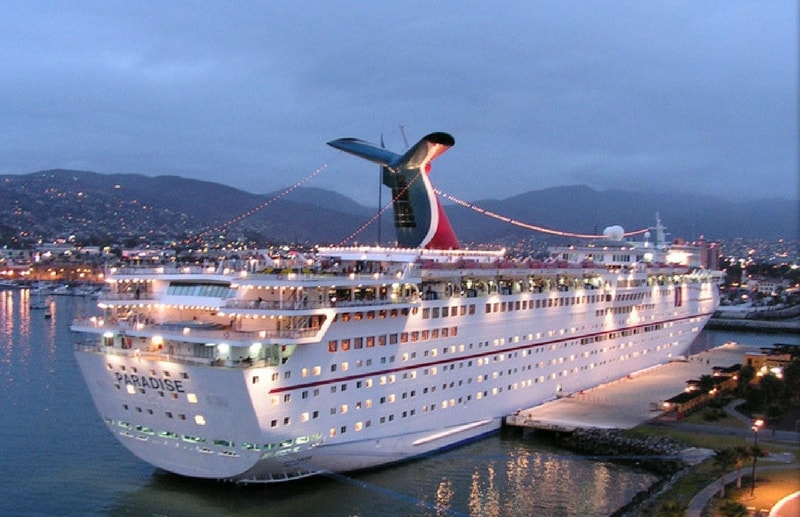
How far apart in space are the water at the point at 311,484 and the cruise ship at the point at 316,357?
592 mm

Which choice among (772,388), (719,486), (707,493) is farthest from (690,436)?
(707,493)

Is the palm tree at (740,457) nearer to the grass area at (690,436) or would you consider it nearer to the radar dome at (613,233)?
the grass area at (690,436)

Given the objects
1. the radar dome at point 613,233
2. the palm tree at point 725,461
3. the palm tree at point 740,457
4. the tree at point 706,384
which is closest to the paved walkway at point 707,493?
the palm tree at point 725,461

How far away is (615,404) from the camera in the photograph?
91.8ft

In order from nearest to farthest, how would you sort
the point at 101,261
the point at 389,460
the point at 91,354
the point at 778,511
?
the point at 778,511 → the point at 91,354 → the point at 389,460 → the point at 101,261

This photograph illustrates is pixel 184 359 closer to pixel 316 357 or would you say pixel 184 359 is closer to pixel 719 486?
pixel 316 357

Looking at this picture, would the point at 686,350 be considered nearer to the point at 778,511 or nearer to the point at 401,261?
the point at 401,261

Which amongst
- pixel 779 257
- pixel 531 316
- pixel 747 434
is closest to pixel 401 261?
pixel 531 316

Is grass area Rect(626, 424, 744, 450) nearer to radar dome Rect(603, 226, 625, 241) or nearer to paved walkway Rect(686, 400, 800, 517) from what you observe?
paved walkway Rect(686, 400, 800, 517)

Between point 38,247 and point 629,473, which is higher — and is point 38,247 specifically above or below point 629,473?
above

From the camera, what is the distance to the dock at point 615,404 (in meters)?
25.1

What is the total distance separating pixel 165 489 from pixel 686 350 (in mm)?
30341

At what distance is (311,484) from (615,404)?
13.1m

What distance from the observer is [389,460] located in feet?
68.2
